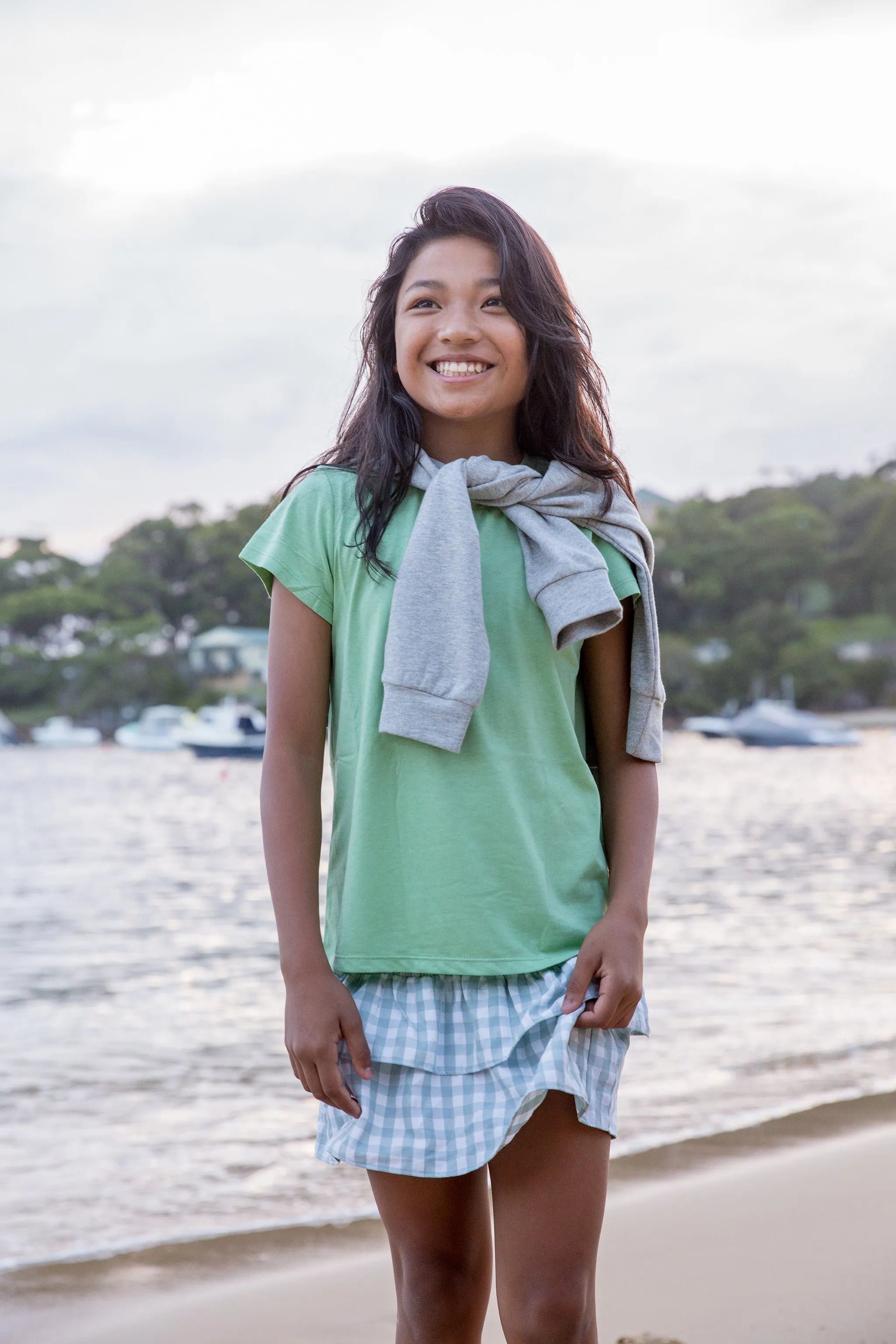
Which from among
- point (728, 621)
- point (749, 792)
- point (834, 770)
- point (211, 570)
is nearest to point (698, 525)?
point (728, 621)

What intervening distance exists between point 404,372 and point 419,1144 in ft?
2.72

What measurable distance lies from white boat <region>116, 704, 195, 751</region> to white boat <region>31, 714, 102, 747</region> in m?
Answer: 2.27

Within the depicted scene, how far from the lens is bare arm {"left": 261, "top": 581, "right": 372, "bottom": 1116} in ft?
4.58

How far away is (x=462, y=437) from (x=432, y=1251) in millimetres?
889

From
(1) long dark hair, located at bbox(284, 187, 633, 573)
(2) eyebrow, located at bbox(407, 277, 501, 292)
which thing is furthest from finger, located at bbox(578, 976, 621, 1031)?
(2) eyebrow, located at bbox(407, 277, 501, 292)

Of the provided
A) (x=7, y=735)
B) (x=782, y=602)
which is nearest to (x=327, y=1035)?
(x=7, y=735)

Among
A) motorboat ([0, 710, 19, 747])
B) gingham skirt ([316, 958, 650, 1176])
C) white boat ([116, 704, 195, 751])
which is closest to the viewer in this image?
gingham skirt ([316, 958, 650, 1176])

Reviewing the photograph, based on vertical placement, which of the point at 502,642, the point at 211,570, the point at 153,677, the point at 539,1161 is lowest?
the point at 539,1161

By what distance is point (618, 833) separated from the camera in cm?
152

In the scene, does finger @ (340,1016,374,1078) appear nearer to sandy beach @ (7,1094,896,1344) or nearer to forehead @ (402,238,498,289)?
forehead @ (402,238,498,289)

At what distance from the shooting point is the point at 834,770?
89.9ft

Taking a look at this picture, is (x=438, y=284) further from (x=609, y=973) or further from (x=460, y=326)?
(x=609, y=973)

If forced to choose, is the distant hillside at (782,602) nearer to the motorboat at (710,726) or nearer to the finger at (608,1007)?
the motorboat at (710,726)

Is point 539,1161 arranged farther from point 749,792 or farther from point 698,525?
point 698,525
